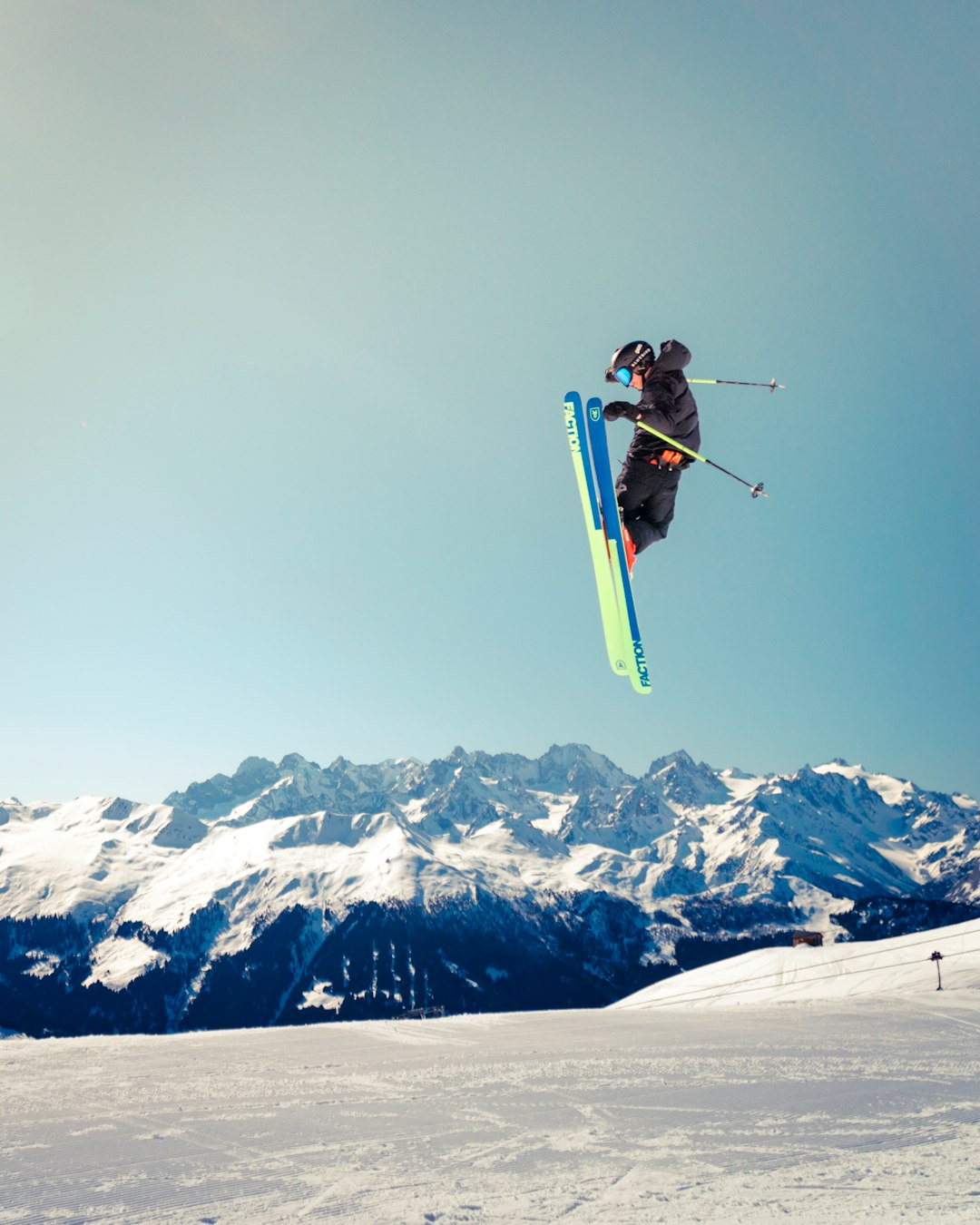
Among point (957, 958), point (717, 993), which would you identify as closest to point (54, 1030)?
point (717, 993)

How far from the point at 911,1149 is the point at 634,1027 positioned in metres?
11.9

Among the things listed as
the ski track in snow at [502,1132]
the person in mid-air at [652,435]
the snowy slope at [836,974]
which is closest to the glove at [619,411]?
the person in mid-air at [652,435]

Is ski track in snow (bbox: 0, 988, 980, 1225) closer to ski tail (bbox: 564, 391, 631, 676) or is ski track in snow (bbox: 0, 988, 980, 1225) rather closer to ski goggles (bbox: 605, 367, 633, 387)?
ski tail (bbox: 564, 391, 631, 676)

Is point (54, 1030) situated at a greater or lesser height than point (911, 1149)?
lesser

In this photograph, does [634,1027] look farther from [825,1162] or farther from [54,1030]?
[54,1030]

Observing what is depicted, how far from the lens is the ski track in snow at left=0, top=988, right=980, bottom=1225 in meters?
5.91

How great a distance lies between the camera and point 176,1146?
24.8 feet

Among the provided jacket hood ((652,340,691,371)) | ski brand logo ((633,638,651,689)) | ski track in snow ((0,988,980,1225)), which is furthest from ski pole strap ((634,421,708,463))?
ski track in snow ((0,988,980,1225))

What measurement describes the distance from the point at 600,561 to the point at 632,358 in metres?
3.96

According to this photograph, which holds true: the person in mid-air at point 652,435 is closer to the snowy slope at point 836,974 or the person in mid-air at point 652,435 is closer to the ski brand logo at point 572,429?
the ski brand logo at point 572,429

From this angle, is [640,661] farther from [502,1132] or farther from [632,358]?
[502,1132]

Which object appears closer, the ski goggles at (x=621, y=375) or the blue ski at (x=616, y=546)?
the ski goggles at (x=621, y=375)

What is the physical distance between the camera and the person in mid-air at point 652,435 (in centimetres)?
1131

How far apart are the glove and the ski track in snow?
381 inches
